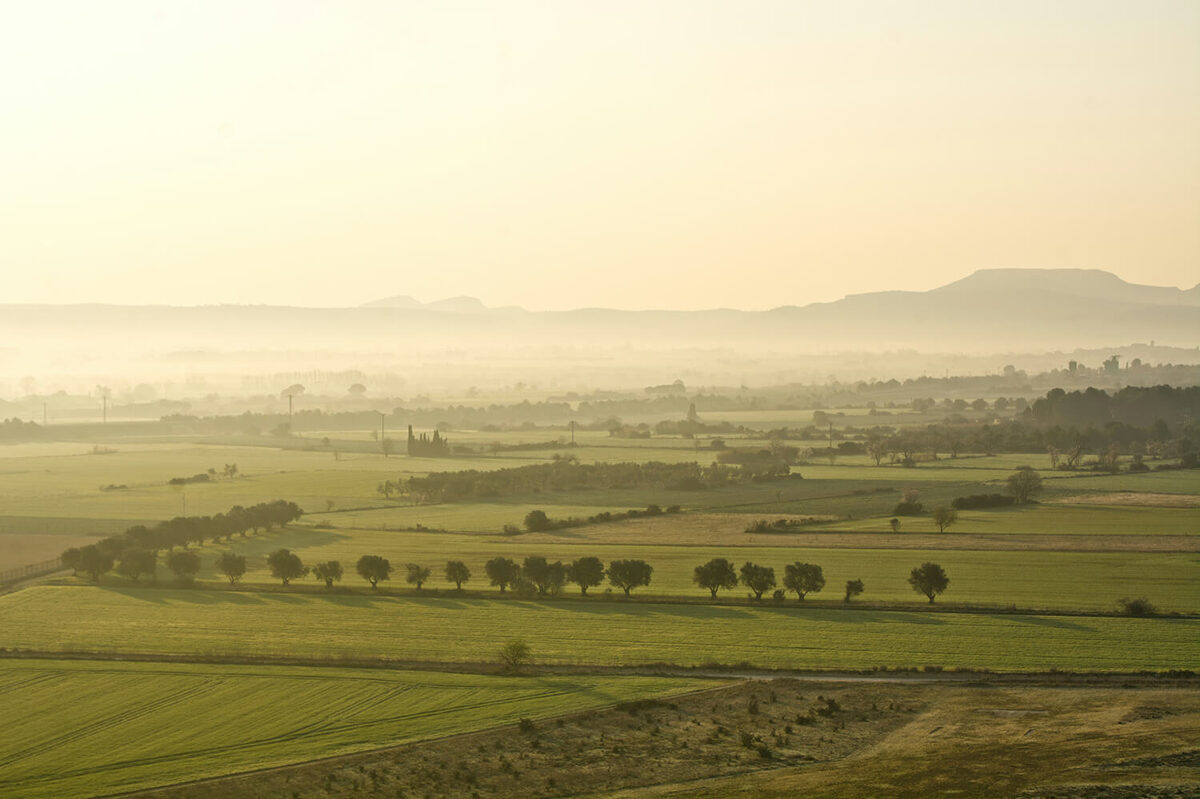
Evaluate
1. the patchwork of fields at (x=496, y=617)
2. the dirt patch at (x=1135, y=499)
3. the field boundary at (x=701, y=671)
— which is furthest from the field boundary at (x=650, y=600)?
the dirt patch at (x=1135, y=499)

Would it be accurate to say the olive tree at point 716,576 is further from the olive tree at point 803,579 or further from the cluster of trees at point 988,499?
the cluster of trees at point 988,499

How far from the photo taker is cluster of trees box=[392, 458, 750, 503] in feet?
308

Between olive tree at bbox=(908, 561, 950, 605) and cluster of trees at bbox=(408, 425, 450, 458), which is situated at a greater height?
cluster of trees at bbox=(408, 425, 450, 458)

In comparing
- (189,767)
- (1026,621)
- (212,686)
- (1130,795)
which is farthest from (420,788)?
(1026,621)

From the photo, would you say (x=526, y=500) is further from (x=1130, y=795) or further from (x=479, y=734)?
(x=1130, y=795)

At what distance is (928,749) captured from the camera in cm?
→ 3481

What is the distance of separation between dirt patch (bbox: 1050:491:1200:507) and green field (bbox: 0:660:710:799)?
4778 centimetres

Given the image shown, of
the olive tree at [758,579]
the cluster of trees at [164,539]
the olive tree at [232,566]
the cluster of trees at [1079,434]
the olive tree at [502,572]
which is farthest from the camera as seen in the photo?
the cluster of trees at [1079,434]

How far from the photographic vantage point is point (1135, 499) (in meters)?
81.0

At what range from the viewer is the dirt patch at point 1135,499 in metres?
78.9

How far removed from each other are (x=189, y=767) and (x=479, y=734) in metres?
7.78

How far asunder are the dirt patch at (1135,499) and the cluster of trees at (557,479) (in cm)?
2546

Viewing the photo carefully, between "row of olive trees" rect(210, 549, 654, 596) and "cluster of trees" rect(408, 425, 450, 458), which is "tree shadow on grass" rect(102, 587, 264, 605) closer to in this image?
"row of olive trees" rect(210, 549, 654, 596)

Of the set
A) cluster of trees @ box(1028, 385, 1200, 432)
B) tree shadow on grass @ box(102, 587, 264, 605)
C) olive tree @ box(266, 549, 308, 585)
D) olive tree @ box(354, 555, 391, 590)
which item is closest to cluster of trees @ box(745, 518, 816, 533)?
olive tree @ box(354, 555, 391, 590)
